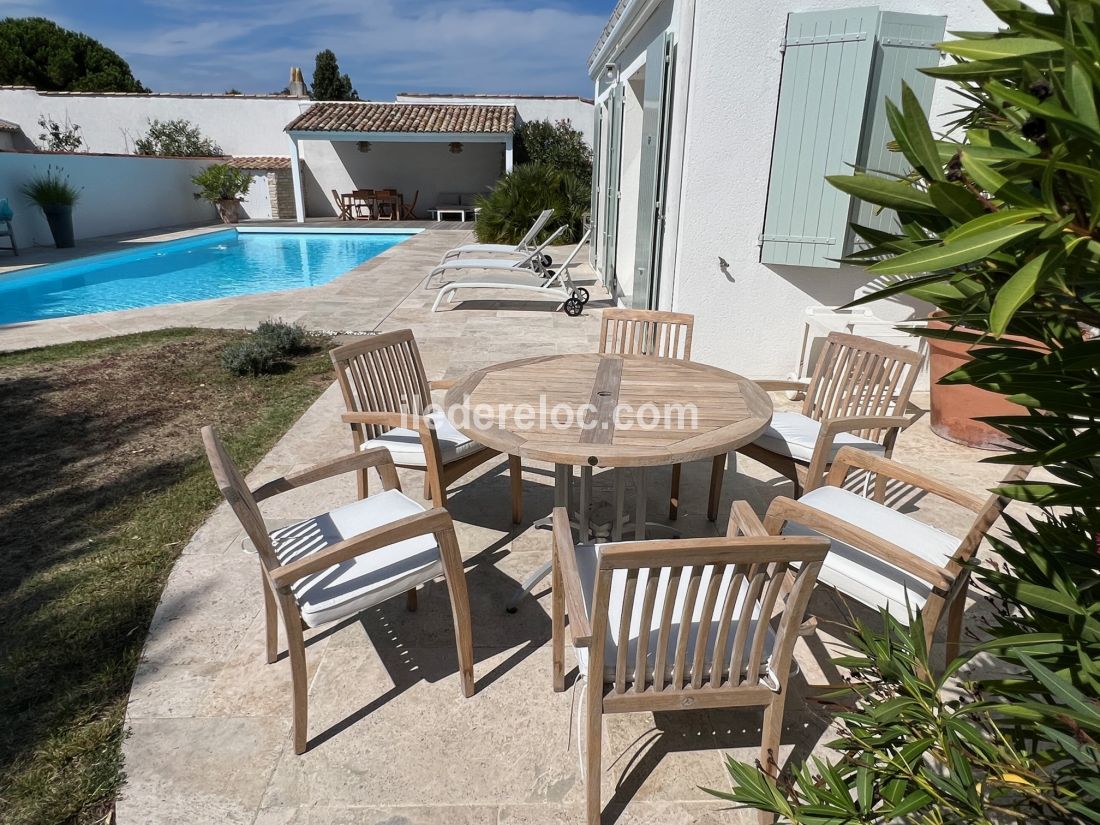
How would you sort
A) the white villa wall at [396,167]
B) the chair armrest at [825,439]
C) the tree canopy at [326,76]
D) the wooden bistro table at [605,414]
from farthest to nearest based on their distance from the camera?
the tree canopy at [326,76], the white villa wall at [396,167], the chair armrest at [825,439], the wooden bistro table at [605,414]

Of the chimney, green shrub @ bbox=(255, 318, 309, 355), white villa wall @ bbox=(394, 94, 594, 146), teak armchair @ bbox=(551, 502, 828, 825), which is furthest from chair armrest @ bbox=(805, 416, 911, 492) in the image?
the chimney

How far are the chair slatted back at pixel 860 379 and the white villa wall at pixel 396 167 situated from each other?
19080mm

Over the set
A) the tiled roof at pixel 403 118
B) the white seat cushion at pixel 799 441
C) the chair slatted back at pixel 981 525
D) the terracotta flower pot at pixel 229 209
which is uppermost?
the tiled roof at pixel 403 118

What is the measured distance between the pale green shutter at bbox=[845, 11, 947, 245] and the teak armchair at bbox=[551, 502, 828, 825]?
3.82 m

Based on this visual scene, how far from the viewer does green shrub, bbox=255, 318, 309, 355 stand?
5914mm

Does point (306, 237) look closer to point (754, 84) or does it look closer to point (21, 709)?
point (754, 84)

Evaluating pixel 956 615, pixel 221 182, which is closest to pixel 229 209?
pixel 221 182

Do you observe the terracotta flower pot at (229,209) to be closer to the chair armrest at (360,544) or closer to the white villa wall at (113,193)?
the white villa wall at (113,193)

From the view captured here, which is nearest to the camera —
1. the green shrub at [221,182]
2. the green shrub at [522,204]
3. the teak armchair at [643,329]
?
the teak armchair at [643,329]

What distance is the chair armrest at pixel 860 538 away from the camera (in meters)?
1.84

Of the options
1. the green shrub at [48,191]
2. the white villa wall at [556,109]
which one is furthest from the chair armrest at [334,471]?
the white villa wall at [556,109]

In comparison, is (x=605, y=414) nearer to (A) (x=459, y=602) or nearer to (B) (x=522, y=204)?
(A) (x=459, y=602)

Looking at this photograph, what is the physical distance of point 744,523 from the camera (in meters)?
→ 2.06

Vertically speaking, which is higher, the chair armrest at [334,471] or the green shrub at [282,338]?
the chair armrest at [334,471]
